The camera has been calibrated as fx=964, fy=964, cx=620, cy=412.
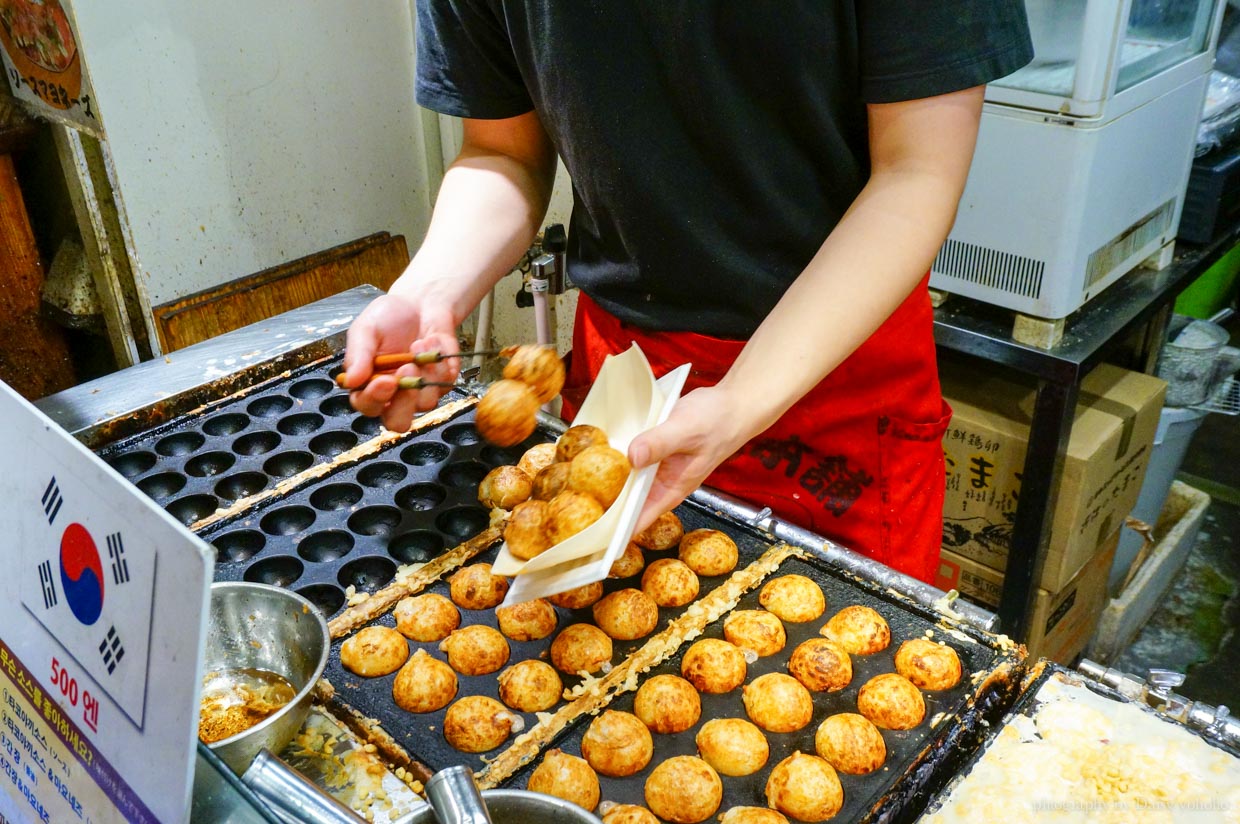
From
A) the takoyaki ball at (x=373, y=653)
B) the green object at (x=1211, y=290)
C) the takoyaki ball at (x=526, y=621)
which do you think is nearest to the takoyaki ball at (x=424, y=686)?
the takoyaki ball at (x=373, y=653)

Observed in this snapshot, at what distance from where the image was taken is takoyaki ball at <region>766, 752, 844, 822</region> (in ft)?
4.66

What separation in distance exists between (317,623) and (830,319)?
0.98m

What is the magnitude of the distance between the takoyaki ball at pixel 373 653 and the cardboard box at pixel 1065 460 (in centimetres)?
214

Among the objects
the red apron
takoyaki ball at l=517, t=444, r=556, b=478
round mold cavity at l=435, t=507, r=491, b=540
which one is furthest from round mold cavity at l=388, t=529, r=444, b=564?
the red apron

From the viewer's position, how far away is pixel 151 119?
3.53 metres

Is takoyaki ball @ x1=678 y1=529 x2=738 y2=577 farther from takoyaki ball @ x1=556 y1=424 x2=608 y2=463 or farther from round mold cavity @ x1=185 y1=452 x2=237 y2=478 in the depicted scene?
round mold cavity @ x1=185 y1=452 x2=237 y2=478

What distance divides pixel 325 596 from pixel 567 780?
69 centimetres

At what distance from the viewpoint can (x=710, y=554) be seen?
1.91 meters

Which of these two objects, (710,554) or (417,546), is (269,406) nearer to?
(417,546)

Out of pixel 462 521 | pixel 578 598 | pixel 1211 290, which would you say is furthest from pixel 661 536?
pixel 1211 290

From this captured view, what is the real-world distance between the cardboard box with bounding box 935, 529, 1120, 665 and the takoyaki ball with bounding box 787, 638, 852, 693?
5.52 feet

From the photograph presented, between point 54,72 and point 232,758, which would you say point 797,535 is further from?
point 54,72

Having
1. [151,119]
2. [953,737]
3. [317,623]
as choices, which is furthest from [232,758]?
[151,119]

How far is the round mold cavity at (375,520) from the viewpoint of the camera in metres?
2.07
